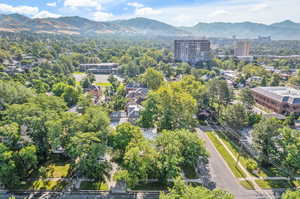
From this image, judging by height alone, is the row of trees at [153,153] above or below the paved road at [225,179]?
above

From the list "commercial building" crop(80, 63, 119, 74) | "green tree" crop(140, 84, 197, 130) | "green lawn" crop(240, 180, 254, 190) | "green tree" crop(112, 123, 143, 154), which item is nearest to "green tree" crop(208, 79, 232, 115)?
"green tree" crop(140, 84, 197, 130)

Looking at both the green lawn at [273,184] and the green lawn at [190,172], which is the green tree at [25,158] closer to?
the green lawn at [190,172]

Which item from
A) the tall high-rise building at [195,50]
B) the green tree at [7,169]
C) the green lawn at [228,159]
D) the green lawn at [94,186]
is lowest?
the green lawn at [228,159]

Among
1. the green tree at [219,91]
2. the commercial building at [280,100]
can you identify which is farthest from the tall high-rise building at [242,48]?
the green tree at [219,91]

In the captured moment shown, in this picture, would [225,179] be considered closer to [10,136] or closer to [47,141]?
[47,141]

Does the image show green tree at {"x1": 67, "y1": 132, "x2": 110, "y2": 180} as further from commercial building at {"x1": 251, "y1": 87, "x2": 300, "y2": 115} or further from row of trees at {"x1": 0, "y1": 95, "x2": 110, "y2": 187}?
commercial building at {"x1": 251, "y1": 87, "x2": 300, "y2": 115}

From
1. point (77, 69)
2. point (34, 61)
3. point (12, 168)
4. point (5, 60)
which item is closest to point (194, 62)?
point (77, 69)

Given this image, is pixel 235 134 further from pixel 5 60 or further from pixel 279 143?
pixel 5 60
